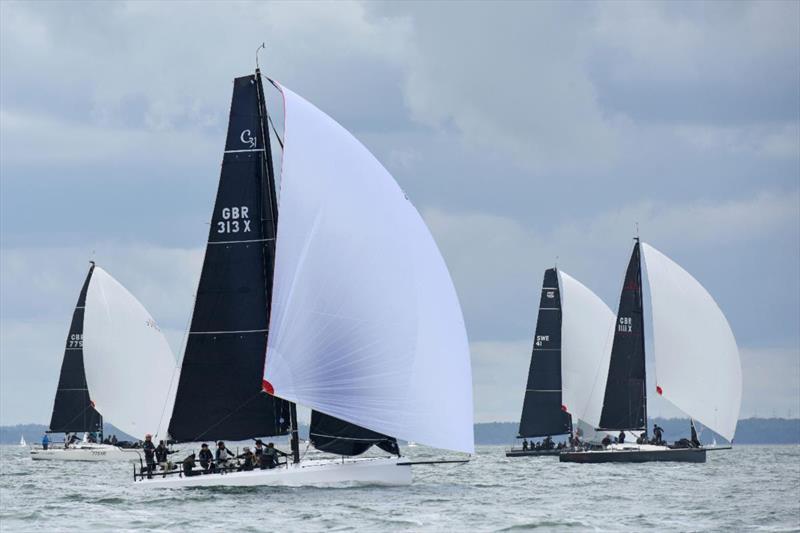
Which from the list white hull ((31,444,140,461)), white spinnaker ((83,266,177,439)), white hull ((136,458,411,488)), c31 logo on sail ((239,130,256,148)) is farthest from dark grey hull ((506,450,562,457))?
c31 logo on sail ((239,130,256,148))

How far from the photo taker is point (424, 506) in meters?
38.5

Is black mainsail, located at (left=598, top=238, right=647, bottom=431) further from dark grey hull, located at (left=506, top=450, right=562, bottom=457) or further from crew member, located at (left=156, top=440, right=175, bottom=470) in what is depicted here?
crew member, located at (left=156, top=440, right=175, bottom=470)

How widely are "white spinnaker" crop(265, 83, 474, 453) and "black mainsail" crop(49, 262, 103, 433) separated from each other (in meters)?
46.9

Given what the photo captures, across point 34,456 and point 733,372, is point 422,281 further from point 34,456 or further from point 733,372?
point 34,456

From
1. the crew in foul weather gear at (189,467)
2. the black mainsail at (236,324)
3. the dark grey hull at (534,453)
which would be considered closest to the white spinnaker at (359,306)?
the black mainsail at (236,324)

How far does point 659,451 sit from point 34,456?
3846 centimetres

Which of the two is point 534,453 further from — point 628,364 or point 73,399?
point 73,399

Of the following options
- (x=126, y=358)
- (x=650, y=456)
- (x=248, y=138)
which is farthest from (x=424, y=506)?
(x=126, y=358)

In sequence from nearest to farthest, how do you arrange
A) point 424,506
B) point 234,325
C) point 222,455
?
point 424,506, point 222,455, point 234,325

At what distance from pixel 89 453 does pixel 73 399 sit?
387 centimetres

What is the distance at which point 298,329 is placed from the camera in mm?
41500

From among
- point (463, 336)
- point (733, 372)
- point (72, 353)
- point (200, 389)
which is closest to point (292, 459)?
point (200, 389)

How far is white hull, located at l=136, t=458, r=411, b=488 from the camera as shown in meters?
41.2

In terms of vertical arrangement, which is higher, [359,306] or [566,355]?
[566,355]
